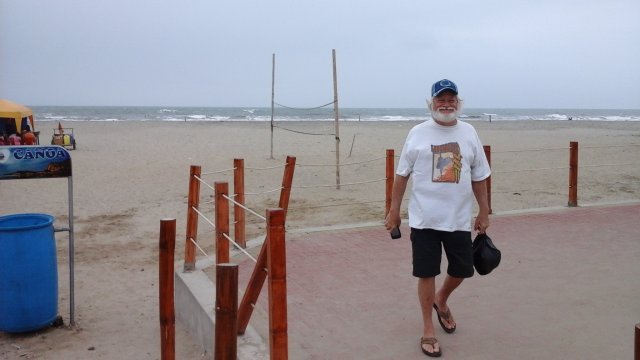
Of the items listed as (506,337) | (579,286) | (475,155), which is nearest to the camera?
(475,155)

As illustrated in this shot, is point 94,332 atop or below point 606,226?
below

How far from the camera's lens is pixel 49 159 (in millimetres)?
4531

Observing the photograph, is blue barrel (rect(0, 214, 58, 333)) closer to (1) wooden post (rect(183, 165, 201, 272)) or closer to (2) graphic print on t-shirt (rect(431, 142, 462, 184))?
(1) wooden post (rect(183, 165, 201, 272))

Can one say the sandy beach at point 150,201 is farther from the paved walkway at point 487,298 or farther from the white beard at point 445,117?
the white beard at point 445,117

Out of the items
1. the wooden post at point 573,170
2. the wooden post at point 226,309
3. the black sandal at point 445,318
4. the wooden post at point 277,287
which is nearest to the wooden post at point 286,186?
the black sandal at point 445,318

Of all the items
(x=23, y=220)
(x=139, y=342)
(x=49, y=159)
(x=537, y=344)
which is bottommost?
(x=139, y=342)

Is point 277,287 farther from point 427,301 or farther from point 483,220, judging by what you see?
point 483,220

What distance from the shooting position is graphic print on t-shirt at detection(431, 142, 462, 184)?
11.2 ft

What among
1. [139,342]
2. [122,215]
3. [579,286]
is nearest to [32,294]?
[139,342]

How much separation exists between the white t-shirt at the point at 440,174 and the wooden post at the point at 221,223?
1249 millimetres

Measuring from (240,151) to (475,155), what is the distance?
17.1 m

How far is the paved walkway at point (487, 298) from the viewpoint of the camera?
3691 millimetres

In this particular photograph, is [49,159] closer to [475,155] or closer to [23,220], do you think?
[23,220]

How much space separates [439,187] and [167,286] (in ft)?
5.24
